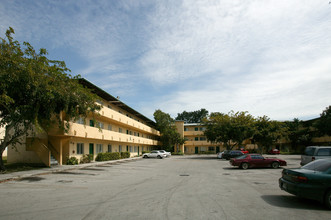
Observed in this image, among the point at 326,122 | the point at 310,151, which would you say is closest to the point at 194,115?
the point at 326,122

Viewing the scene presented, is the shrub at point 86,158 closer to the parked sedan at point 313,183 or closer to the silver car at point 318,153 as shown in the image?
the silver car at point 318,153

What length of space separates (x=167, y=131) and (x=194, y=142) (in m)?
11.4

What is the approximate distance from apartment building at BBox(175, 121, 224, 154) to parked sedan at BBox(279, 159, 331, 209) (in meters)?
→ 56.9

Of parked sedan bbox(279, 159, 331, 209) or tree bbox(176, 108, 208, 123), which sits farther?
tree bbox(176, 108, 208, 123)

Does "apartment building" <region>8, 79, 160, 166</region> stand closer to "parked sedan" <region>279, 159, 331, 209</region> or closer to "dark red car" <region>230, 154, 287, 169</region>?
"dark red car" <region>230, 154, 287, 169</region>

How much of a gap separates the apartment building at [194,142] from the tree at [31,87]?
47.8 meters

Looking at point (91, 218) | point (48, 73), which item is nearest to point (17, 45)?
point (48, 73)

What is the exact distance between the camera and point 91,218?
6.55m

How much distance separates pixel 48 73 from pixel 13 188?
854 cm

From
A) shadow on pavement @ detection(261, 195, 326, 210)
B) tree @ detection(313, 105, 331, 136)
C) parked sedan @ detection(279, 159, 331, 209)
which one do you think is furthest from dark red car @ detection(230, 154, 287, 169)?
tree @ detection(313, 105, 331, 136)

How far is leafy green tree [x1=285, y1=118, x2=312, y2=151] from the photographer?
55.3 metres

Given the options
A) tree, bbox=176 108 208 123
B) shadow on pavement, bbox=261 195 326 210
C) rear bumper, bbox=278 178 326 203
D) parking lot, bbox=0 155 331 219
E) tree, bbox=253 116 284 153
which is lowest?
shadow on pavement, bbox=261 195 326 210

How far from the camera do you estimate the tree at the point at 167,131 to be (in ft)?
Answer: 194

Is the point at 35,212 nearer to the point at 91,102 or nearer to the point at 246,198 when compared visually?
the point at 246,198
